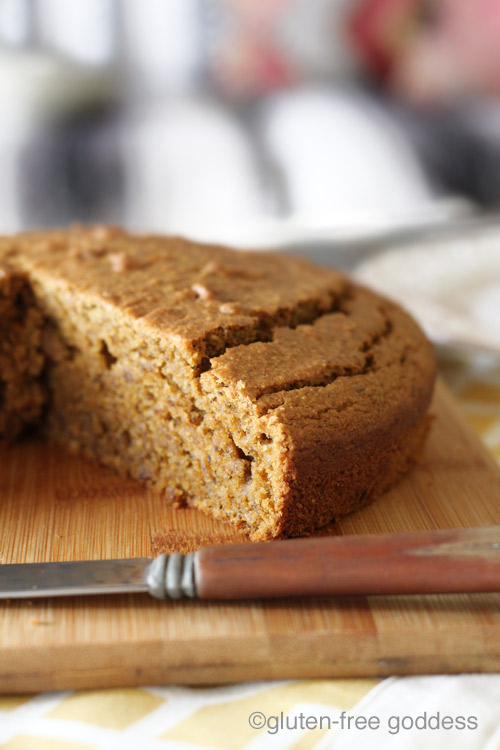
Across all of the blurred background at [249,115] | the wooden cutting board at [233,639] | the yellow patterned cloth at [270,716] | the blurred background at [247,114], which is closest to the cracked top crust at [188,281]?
the wooden cutting board at [233,639]

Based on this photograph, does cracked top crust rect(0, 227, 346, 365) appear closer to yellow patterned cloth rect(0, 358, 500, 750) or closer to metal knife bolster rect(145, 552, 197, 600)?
metal knife bolster rect(145, 552, 197, 600)

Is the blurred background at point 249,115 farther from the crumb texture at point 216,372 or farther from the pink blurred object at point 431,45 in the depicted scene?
the crumb texture at point 216,372

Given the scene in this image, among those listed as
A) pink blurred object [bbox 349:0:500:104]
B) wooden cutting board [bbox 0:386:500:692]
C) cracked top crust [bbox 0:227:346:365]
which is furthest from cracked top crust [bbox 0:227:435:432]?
pink blurred object [bbox 349:0:500:104]

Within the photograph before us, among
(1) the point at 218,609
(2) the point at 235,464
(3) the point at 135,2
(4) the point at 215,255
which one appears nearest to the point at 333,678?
(1) the point at 218,609

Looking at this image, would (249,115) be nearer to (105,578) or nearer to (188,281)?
(188,281)

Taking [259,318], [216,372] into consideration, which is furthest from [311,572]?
[259,318]
